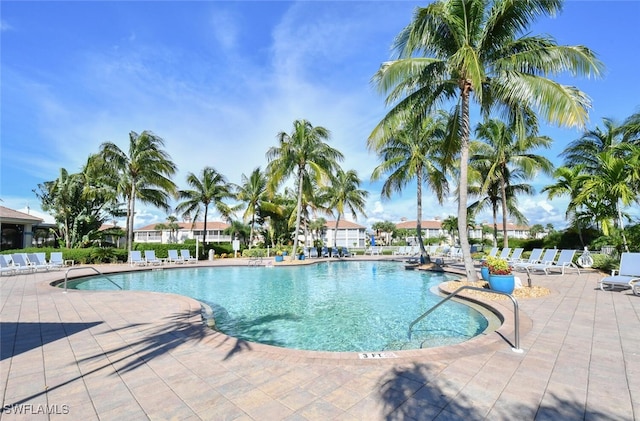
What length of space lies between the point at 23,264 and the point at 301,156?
653 inches

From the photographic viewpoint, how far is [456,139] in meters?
11.8

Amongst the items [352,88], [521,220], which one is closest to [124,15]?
[352,88]

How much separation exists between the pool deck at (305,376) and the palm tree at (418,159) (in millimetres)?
13284

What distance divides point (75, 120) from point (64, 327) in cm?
1265

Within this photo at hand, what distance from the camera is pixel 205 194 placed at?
28.8m

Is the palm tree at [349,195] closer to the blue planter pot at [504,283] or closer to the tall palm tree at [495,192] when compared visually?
the tall palm tree at [495,192]

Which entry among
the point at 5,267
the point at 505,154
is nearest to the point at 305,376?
the point at 5,267

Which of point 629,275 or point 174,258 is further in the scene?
point 174,258

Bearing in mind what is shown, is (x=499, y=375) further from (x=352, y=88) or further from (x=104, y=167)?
(x=104, y=167)

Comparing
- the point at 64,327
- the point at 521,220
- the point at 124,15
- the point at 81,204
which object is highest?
the point at 124,15

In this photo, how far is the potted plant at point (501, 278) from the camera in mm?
8242

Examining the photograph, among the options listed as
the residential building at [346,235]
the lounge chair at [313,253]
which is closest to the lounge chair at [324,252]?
the lounge chair at [313,253]

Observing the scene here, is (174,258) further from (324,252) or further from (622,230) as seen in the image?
(622,230)

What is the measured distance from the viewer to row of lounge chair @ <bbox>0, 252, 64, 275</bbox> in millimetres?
14711
